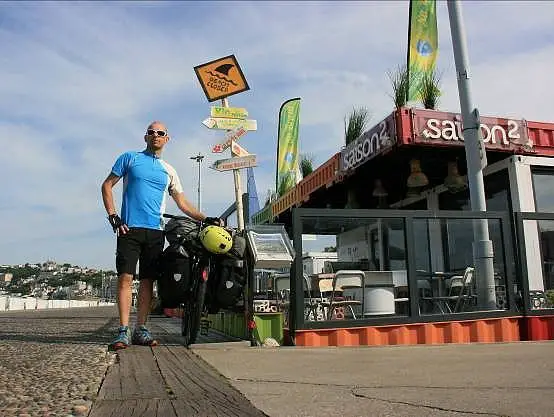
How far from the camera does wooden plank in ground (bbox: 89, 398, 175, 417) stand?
2.23 m

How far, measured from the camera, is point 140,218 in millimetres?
4887

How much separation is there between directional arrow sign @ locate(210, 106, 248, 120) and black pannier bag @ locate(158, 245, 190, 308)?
289 centimetres

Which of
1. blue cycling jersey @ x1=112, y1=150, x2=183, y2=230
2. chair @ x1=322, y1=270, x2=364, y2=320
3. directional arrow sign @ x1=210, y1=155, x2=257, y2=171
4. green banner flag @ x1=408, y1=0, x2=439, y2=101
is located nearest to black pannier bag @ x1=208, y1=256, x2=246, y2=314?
blue cycling jersey @ x1=112, y1=150, x2=183, y2=230

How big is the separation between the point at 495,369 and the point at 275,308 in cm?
299

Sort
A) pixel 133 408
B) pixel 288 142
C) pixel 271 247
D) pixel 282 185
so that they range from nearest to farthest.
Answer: pixel 133 408
pixel 271 247
pixel 282 185
pixel 288 142

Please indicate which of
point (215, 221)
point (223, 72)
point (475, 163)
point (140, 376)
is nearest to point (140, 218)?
point (215, 221)

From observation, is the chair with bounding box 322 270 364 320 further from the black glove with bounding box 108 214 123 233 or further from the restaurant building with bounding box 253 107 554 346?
the black glove with bounding box 108 214 123 233

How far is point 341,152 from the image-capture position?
11250 mm

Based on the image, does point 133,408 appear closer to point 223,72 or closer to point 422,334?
point 422,334

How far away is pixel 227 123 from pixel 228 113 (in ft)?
0.54

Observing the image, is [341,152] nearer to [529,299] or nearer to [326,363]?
[529,299]

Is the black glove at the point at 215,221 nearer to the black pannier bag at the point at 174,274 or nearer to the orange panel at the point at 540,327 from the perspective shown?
the black pannier bag at the point at 174,274

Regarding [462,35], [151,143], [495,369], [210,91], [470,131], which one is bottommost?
[495,369]

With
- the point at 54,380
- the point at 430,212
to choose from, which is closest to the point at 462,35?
the point at 430,212
